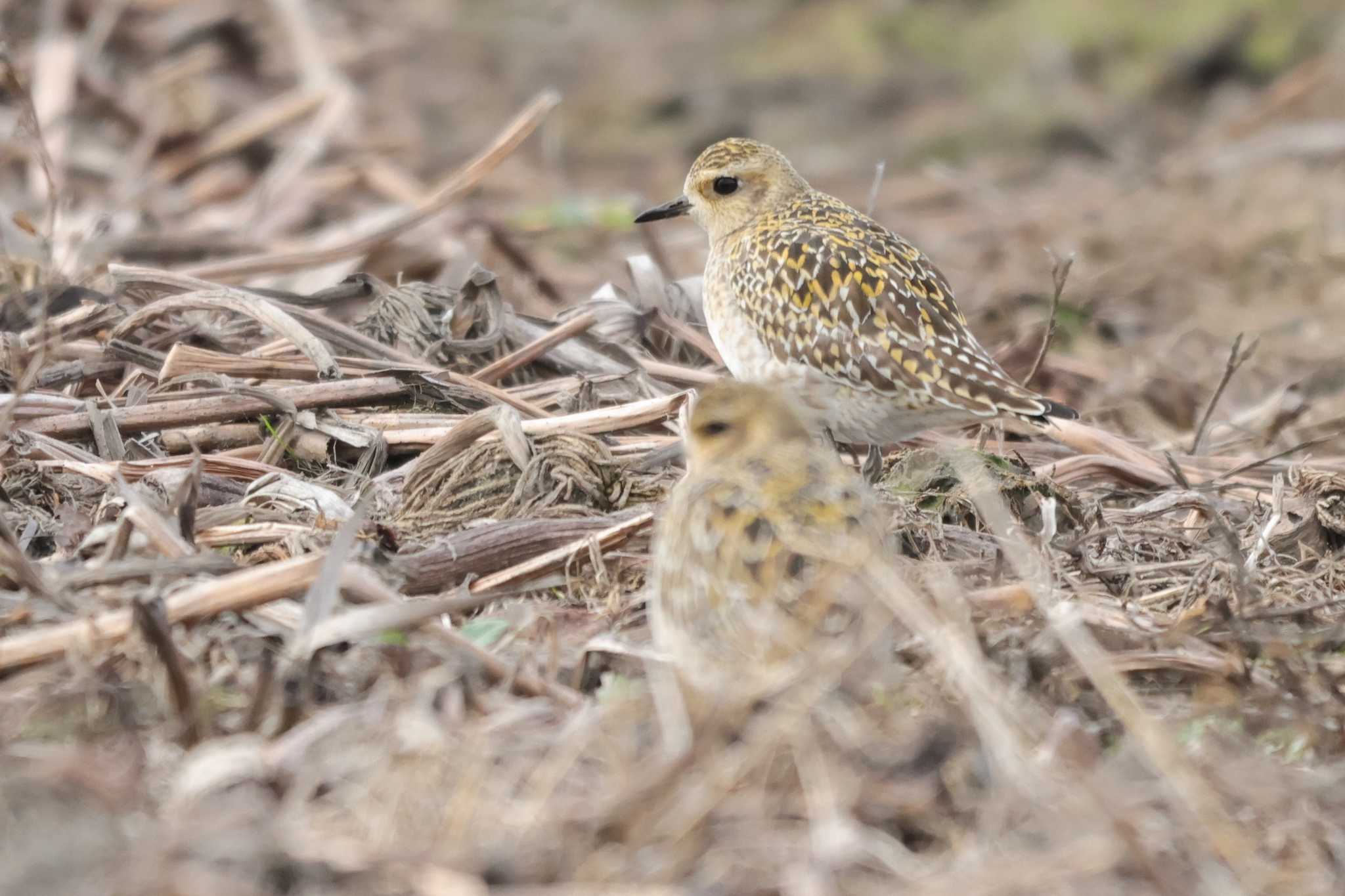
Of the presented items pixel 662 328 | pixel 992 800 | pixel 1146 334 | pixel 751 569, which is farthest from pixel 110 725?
pixel 1146 334

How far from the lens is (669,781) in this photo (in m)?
2.74

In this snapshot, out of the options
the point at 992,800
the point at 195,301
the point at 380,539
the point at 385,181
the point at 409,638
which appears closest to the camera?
the point at 992,800

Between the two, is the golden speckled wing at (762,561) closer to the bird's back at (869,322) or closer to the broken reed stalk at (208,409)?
the bird's back at (869,322)

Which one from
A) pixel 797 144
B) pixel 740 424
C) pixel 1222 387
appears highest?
pixel 740 424

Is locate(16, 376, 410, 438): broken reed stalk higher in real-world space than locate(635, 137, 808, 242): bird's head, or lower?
lower

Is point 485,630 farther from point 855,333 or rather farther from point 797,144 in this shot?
point 797,144

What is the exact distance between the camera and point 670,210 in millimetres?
6445

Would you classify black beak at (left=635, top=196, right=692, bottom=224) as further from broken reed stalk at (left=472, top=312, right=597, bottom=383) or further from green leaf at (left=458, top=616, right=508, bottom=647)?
green leaf at (left=458, top=616, right=508, bottom=647)

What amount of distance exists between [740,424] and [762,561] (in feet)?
1.69

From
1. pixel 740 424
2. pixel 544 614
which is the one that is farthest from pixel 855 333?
pixel 544 614

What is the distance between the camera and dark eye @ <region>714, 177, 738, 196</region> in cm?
630

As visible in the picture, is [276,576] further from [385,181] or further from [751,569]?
[385,181]

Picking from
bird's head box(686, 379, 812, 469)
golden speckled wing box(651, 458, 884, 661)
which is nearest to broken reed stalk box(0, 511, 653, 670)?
golden speckled wing box(651, 458, 884, 661)

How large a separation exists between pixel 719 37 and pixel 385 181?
4.38 meters
